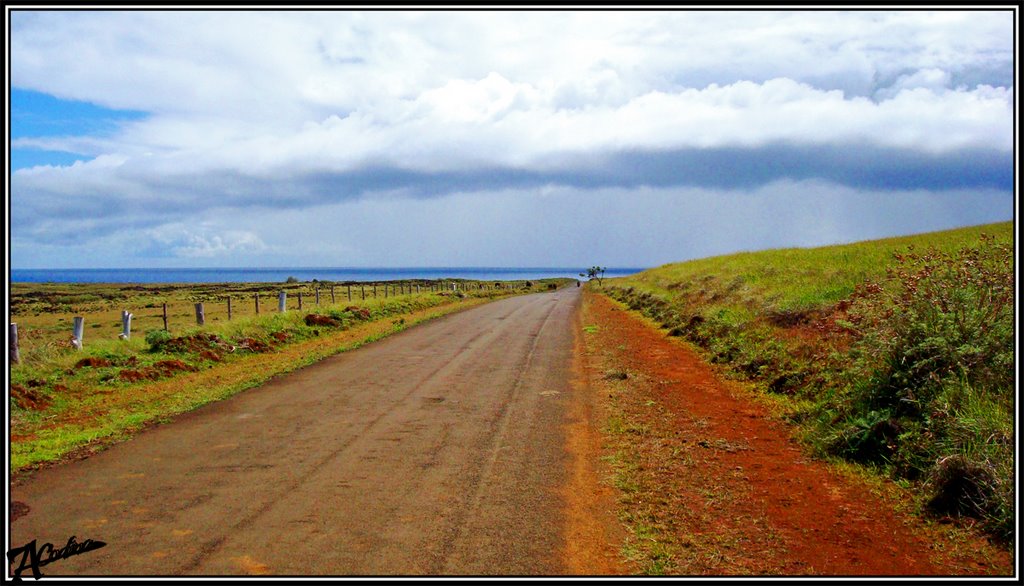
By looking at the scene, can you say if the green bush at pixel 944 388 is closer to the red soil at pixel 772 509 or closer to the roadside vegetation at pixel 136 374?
the red soil at pixel 772 509

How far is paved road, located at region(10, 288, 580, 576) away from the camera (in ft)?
16.7

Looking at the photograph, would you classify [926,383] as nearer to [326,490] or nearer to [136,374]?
[326,490]

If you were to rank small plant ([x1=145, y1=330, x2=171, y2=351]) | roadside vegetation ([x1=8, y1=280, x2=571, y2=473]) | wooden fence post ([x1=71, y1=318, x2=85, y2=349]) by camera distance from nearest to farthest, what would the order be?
1. roadside vegetation ([x1=8, y1=280, x2=571, y2=473])
2. wooden fence post ([x1=71, y1=318, x2=85, y2=349])
3. small plant ([x1=145, y1=330, x2=171, y2=351])

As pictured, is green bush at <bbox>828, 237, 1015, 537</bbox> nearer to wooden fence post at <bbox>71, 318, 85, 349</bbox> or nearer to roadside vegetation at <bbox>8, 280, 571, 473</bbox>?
roadside vegetation at <bbox>8, 280, 571, 473</bbox>

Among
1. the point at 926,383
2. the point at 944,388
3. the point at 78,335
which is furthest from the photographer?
the point at 78,335

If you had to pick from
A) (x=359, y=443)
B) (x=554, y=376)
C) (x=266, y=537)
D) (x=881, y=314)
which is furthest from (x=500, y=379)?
(x=266, y=537)

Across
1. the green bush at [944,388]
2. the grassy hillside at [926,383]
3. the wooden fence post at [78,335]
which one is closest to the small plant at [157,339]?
the wooden fence post at [78,335]

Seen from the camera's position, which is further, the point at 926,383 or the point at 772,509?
the point at 926,383

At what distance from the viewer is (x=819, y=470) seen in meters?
7.45

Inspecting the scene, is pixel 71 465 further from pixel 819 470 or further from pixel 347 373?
pixel 819 470

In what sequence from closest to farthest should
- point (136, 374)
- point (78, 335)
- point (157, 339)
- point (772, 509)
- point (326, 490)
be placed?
point (772, 509)
point (326, 490)
point (136, 374)
point (78, 335)
point (157, 339)

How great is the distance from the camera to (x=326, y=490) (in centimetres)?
664

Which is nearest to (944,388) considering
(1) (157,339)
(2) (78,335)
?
(1) (157,339)

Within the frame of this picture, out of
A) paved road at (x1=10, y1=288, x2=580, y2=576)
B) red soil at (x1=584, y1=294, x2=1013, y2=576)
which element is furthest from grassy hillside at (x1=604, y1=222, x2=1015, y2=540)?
paved road at (x1=10, y1=288, x2=580, y2=576)
